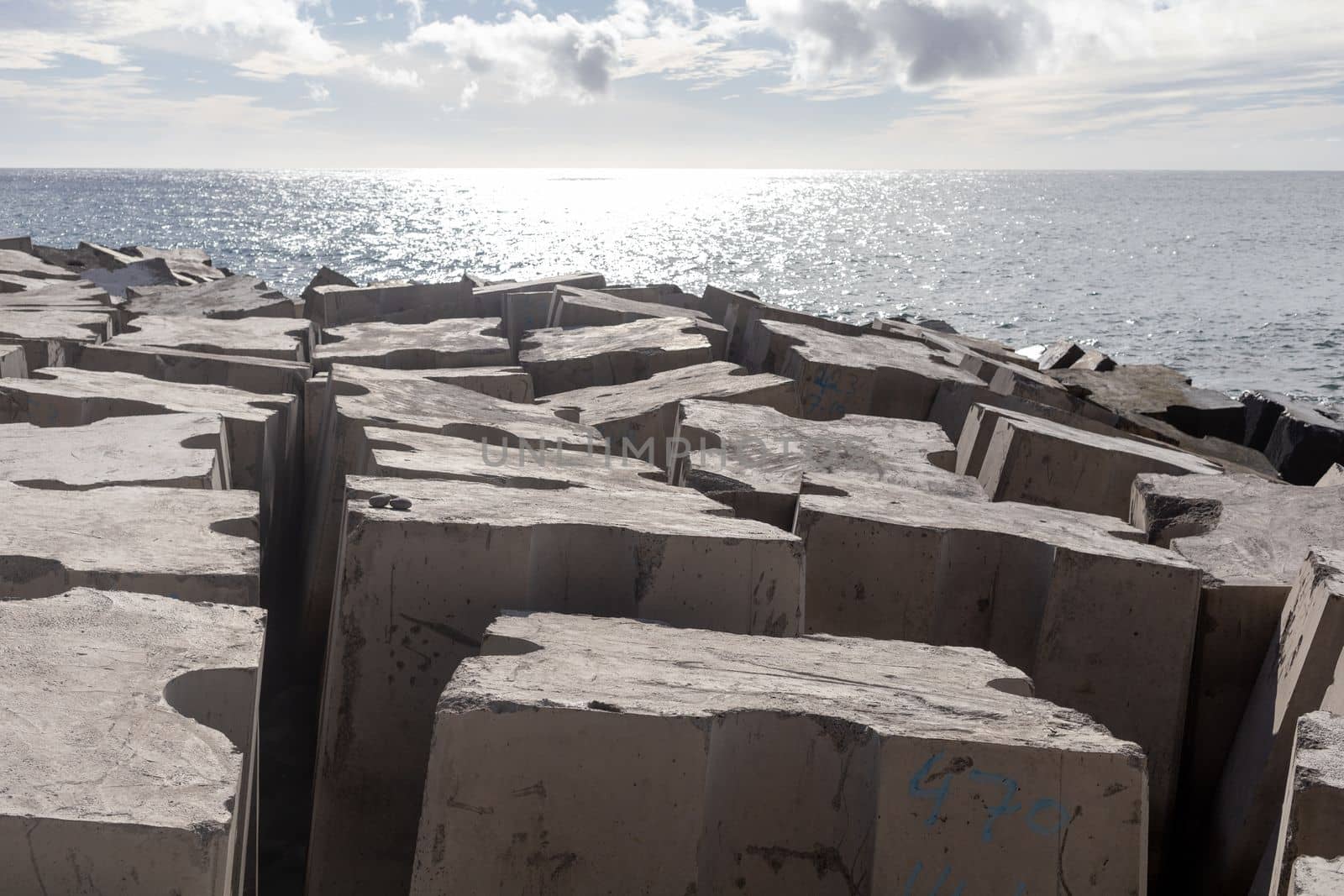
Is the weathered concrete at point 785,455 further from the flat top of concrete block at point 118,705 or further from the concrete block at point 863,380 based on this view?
the flat top of concrete block at point 118,705

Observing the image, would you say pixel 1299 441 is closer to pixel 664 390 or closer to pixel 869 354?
pixel 869 354

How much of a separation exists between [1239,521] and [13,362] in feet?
17.4

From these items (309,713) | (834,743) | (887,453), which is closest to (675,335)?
(887,453)

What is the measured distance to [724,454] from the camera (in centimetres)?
482

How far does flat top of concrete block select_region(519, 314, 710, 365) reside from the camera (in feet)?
24.7

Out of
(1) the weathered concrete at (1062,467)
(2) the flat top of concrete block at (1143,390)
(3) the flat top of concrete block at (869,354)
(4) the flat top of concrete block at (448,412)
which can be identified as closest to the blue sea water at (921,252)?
(2) the flat top of concrete block at (1143,390)

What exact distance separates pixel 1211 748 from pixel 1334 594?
2.79ft

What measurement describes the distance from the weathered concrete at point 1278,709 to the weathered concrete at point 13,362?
507 cm

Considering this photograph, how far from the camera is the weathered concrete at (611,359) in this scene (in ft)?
24.1

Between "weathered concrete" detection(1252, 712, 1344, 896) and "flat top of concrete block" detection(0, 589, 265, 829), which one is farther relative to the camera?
"weathered concrete" detection(1252, 712, 1344, 896)

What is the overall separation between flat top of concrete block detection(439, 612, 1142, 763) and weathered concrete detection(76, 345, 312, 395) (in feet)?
12.4

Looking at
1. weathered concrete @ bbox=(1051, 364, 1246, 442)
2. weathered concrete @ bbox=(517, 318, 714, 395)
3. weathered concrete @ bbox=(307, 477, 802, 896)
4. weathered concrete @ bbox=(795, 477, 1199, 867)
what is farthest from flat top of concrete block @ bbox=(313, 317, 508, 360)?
weathered concrete @ bbox=(1051, 364, 1246, 442)

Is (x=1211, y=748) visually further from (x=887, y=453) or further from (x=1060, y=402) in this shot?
(x=1060, y=402)

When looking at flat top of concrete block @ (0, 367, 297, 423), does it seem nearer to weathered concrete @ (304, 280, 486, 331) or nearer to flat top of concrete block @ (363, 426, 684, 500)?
flat top of concrete block @ (363, 426, 684, 500)
